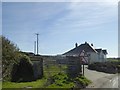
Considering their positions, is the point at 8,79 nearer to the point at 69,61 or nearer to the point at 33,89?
the point at 33,89

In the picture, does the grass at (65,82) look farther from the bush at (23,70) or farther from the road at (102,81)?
the bush at (23,70)

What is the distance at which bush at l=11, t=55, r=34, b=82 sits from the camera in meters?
23.4

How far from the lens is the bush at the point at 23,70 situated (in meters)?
23.4

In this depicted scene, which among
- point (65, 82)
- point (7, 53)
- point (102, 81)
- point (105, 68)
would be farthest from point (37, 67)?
point (105, 68)

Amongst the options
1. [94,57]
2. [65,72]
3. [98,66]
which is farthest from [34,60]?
[94,57]

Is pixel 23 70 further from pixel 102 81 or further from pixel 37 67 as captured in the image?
pixel 102 81

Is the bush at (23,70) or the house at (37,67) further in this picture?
the house at (37,67)

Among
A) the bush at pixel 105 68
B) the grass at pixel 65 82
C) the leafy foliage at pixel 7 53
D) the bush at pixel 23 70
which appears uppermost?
the leafy foliage at pixel 7 53

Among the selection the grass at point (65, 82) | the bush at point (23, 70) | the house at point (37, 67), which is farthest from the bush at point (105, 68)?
the grass at point (65, 82)

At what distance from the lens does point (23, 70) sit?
23.7 metres

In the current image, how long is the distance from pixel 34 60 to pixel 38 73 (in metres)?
1.36

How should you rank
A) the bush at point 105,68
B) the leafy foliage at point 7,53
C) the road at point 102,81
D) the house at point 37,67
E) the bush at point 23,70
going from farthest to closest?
the bush at point 105,68 < the house at point 37,67 < the bush at point 23,70 < the road at point 102,81 < the leafy foliage at point 7,53

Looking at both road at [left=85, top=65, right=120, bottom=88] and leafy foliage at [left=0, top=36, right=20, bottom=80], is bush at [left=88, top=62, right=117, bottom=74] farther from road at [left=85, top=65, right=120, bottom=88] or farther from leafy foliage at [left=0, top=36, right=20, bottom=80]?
leafy foliage at [left=0, top=36, right=20, bottom=80]

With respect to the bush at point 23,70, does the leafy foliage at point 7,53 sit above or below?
above
